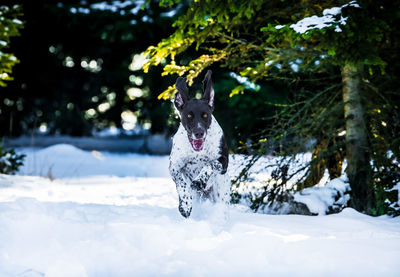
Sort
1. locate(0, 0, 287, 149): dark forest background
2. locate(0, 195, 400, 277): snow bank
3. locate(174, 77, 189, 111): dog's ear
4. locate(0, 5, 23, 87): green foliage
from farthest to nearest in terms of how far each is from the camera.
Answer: locate(0, 0, 287, 149): dark forest background
locate(0, 5, 23, 87): green foliage
locate(174, 77, 189, 111): dog's ear
locate(0, 195, 400, 277): snow bank

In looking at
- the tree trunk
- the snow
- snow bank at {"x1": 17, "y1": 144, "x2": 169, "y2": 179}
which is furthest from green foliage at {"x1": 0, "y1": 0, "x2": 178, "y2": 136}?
the snow

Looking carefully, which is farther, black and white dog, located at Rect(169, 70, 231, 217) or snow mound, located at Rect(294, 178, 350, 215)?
snow mound, located at Rect(294, 178, 350, 215)

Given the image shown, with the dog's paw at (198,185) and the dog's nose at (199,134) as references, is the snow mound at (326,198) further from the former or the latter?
the dog's nose at (199,134)

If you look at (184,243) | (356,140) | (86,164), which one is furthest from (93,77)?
(184,243)

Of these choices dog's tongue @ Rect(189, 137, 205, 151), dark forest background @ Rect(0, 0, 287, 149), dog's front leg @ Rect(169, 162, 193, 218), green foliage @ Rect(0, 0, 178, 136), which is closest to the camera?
dog's tongue @ Rect(189, 137, 205, 151)

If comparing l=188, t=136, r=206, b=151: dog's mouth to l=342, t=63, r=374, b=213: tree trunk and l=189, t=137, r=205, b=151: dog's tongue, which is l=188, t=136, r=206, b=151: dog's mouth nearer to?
l=189, t=137, r=205, b=151: dog's tongue

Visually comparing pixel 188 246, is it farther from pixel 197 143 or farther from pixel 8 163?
pixel 8 163

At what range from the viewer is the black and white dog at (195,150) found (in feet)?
12.6

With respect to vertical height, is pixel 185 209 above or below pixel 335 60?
below

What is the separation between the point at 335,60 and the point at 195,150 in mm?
2480

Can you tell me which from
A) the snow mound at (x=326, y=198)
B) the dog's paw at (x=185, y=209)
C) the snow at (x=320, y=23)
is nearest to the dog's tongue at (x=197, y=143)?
the dog's paw at (x=185, y=209)

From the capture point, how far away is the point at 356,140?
18.9 ft

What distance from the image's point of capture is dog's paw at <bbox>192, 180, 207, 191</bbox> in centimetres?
405

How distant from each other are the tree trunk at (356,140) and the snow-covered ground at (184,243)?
92 cm
